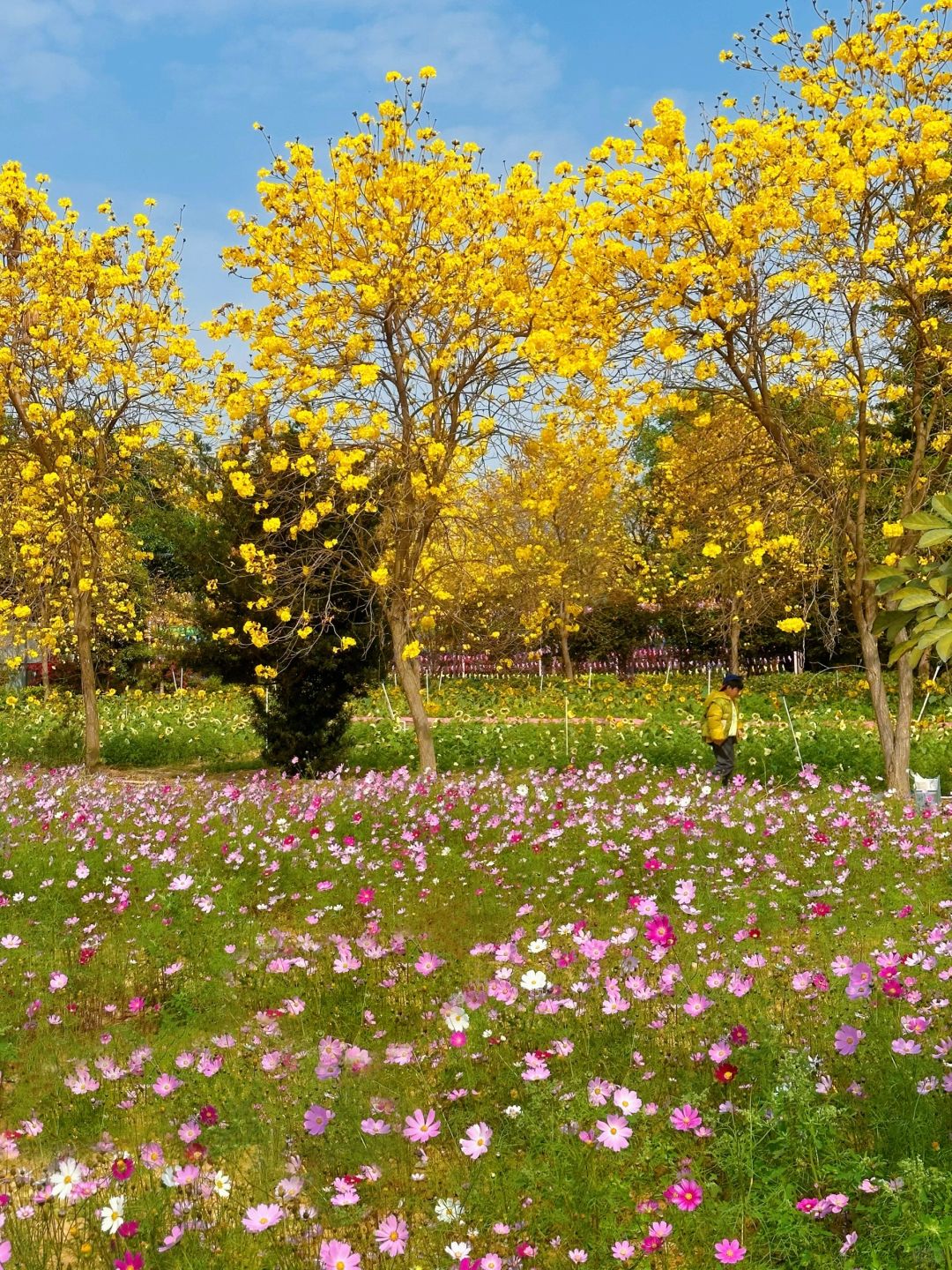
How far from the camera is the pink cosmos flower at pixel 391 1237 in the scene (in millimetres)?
3180

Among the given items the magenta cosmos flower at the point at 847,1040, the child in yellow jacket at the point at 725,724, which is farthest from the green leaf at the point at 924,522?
the child in yellow jacket at the point at 725,724

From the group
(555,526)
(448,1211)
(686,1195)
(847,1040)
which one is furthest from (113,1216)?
(555,526)

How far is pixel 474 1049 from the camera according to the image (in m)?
4.66

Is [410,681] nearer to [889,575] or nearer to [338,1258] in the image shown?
Result: [889,575]

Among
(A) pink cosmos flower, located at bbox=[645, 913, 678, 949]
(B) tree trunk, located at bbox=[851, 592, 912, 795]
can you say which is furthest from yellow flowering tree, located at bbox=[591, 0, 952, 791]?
(A) pink cosmos flower, located at bbox=[645, 913, 678, 949]

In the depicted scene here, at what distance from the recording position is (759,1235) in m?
3.28

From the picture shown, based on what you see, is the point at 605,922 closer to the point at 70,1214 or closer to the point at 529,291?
the point at 70,1214

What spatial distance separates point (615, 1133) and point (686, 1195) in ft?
0.91

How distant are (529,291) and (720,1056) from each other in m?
9.27

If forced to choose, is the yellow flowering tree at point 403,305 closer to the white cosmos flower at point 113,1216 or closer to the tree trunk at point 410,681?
the tree trunk at point 410,681

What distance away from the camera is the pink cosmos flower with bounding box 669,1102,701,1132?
363cm

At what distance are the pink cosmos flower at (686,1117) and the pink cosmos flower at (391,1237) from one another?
37.4 inches

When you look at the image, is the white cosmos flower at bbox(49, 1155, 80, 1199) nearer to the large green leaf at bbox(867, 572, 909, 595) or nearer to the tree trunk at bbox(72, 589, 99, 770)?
the large green leaf at bbox(867, 572, 909, 595)

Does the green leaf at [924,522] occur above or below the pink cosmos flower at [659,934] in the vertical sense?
above
